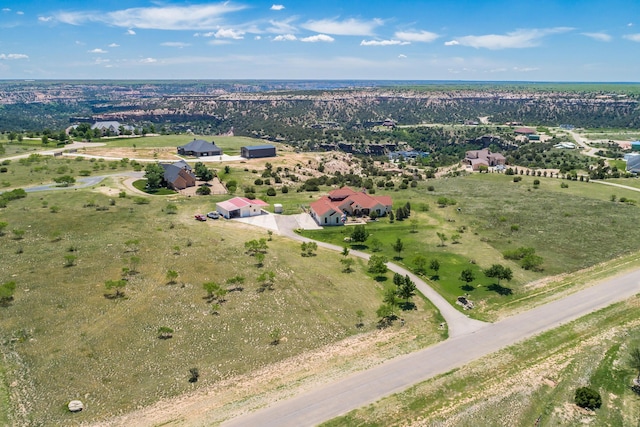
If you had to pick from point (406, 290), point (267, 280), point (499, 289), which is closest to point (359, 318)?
point (406, 290)

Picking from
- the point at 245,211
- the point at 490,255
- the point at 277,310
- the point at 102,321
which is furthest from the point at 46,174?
the point at 490,255

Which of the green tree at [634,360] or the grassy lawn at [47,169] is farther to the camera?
the grassy lawn at [47,169]

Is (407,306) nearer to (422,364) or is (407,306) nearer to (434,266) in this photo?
(434,266)

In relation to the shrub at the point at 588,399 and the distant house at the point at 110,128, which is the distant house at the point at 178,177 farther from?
the shrub at the point at 588,399

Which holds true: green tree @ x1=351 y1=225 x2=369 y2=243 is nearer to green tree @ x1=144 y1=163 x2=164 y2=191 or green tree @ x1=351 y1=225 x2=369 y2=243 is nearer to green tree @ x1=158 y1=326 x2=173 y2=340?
green tree @ x1=158 y1=326 x2=173 y2=340

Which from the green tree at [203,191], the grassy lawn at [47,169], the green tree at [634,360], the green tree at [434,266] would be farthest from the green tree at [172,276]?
the grassy lawn at [47,169]

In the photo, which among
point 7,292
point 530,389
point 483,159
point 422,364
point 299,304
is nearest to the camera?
point 530,389
